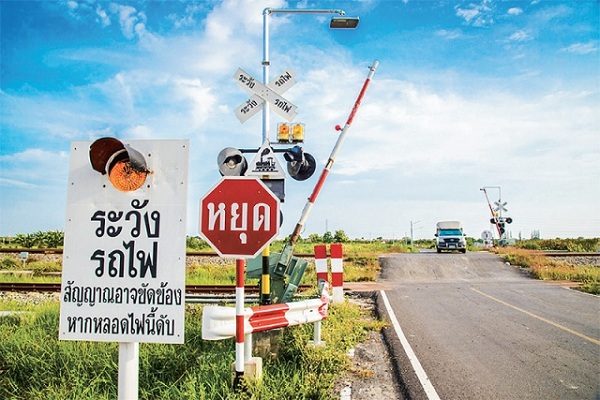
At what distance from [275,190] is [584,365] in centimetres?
475

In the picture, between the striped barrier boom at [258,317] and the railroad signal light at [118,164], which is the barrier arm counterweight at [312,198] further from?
the railroad signal light at [118,164]

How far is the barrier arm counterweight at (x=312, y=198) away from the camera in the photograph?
7.98 m

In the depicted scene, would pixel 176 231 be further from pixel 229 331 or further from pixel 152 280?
pixel 229 331

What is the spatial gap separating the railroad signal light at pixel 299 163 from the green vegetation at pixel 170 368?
95.1 inches

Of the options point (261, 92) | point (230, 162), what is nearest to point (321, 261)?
point (230, 162)

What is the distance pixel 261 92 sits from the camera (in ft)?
25.0

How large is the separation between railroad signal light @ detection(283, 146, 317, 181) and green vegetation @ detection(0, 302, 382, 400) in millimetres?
2416

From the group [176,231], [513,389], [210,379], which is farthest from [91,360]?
[513,389]

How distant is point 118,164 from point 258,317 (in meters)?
2.45

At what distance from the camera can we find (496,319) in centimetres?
1002

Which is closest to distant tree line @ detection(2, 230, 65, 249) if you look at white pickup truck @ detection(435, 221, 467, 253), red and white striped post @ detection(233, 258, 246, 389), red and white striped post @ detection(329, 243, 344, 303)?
white pickup truck @ detection(435, 221, 467, 253)

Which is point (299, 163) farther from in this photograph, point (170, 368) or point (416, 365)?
point (170, 368)

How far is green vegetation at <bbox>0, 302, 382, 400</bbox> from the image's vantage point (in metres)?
4.92

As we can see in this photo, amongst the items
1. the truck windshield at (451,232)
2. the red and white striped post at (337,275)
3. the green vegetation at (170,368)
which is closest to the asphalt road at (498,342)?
the green vegetation at (170,368)
